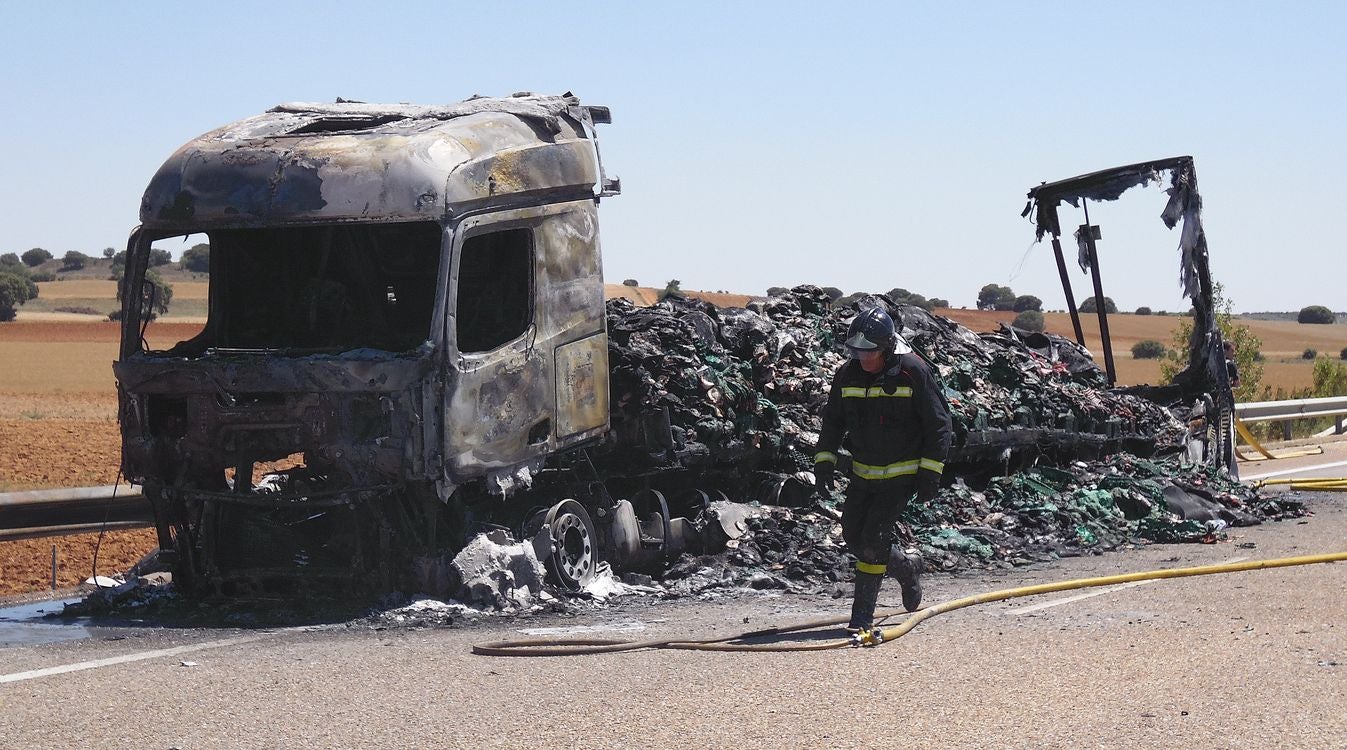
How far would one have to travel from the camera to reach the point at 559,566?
33.5 feet

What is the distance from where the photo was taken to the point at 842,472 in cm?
1278

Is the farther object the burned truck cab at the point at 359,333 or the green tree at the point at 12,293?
the green tree at the point at 12,293

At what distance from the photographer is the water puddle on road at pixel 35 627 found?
351 inches

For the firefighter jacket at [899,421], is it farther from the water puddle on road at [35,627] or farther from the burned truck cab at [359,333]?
the water puddle on road at [35,627]

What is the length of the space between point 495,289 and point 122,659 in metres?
3.45

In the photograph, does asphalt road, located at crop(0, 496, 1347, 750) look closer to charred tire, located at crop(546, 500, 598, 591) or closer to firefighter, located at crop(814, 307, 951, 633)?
firefighter, located at crop(814, 307, 951, 633)

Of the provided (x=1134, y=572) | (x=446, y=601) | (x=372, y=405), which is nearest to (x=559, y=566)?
(x=446, y=601)

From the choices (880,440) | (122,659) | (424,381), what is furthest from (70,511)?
(880,440)

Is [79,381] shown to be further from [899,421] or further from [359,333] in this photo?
[899,421]

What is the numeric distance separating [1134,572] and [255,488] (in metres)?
6.05

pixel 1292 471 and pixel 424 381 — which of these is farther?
pixel 1292 471

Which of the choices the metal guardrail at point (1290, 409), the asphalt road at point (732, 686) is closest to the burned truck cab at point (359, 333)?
the asphalt road at point (732, 686)

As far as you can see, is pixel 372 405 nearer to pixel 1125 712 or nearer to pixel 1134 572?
pixel 1125 712

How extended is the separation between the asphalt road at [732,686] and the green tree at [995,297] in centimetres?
9477
